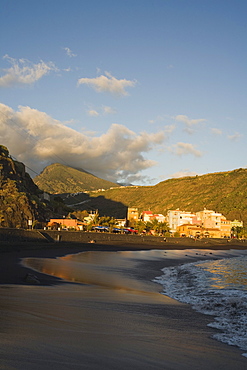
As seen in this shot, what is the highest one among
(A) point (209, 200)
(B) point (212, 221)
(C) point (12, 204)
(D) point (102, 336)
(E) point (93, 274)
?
(A) point (209, 200)

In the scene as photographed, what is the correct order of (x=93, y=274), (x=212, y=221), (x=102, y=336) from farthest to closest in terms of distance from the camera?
(x=212, y=221), (x=93, y=274), (x=102, y=336)

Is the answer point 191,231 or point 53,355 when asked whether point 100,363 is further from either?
point 191,231

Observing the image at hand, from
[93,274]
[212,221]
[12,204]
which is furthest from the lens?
[212,221]

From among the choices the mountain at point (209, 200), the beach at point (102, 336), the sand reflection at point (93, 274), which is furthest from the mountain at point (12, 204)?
the mountain at point (209, 200)

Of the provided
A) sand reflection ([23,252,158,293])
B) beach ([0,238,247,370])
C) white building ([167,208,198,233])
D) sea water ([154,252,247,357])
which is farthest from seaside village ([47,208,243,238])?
beach ([0,238,247,370])

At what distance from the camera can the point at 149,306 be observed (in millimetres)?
11977

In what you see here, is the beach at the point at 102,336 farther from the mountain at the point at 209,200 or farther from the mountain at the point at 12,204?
the mountain at the point at 209,200

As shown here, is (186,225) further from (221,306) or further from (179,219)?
(221,306)

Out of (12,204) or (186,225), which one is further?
(186,225)

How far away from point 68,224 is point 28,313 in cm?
7568

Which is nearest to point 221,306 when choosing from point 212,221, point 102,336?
point 102,336

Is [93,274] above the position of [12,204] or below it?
below

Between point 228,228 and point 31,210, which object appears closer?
point 31,210

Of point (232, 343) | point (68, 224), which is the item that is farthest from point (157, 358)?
point (68, 224)
